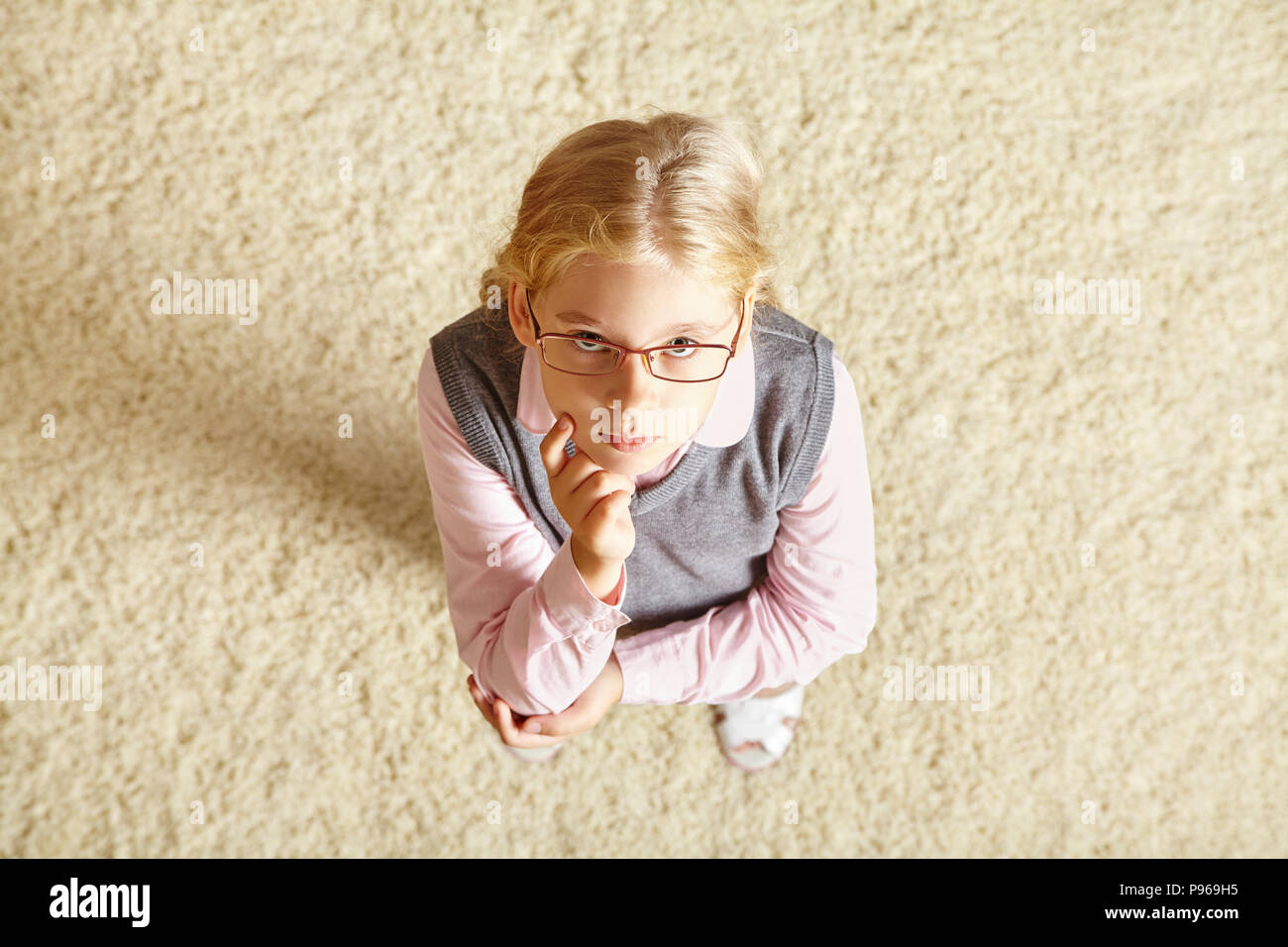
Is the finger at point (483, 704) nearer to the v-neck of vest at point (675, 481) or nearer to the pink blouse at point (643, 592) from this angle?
the pink blouse at point (643, 592)

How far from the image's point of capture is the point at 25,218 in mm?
1236

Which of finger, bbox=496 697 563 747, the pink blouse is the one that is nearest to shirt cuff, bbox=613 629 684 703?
the pink blouse

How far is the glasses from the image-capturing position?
695 mm

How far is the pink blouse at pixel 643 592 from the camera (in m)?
0.82

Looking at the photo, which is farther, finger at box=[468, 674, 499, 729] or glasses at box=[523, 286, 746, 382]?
finger at box=[468, 674, 499, 729]

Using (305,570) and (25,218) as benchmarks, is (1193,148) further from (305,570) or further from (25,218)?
(25,218)

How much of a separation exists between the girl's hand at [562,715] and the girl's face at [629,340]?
0.31 metres

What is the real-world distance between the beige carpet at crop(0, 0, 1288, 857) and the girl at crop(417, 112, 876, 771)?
218mm

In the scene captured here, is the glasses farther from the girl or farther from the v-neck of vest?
the v-neck of vest

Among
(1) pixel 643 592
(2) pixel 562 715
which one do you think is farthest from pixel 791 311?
(2) pixel 562 715

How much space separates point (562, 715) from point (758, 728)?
1.08 ft

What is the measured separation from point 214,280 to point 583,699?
27.7 inches

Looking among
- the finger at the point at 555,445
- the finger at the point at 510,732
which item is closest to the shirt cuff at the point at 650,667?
the finger at the point at 510,732

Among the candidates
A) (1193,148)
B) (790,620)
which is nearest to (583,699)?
(790,620)
